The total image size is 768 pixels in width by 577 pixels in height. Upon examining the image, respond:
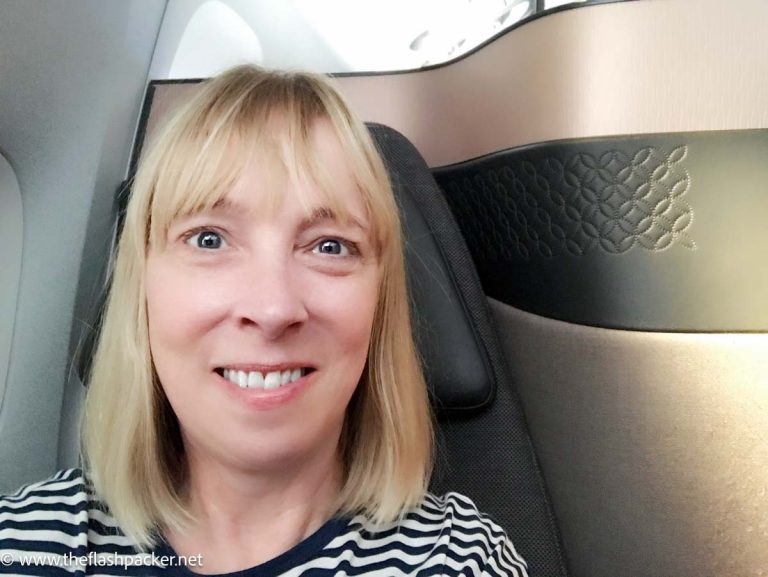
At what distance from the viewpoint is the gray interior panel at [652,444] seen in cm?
97

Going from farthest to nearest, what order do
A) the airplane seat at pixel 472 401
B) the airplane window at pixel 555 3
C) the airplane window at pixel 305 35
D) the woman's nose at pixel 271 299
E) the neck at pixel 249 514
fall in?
the airplane window at pixel 305 35 < the airplane window at pixel 555 3 < the airplane seat at pixel 472 401 < the neck at pixel 249 514 < the woman's nose at pixel 271 299

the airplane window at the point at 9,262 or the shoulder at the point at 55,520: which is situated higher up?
the airplane window at the point at 9,262

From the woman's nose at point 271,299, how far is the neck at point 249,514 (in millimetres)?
192

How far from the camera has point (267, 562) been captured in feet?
2.42

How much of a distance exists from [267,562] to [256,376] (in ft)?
0.73

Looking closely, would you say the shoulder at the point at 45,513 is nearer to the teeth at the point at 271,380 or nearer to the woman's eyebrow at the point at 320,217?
the teeth at the point at 271,380

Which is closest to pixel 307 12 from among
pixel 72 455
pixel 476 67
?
pixel 476 67

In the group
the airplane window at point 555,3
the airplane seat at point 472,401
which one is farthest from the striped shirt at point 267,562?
the airplane window at point 555,3

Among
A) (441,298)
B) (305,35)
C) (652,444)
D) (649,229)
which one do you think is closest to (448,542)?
(441,298)

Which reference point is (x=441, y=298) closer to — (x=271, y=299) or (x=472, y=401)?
(x=472, y=401)

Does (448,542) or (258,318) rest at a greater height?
(258,318)

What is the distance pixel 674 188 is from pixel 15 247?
1.05m

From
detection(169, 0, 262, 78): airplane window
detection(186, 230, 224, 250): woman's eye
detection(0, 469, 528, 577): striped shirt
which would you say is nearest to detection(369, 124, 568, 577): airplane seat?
detection(0, 469, 528, 577): striped shirt

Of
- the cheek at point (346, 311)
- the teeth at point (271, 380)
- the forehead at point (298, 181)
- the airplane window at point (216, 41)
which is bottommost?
the teeth at point (271, 380)
